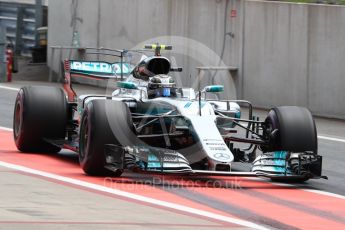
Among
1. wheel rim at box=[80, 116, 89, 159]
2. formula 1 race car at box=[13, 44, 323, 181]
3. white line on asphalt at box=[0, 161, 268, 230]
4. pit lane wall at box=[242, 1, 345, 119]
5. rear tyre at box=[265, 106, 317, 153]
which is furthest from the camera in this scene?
pit lane wall at box=[242, 1, 345, 119]

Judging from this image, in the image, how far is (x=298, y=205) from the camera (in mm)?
11695

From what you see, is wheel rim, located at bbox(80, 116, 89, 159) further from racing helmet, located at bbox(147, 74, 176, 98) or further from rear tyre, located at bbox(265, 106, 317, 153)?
rear tyre, located at bbox(265, 106, 317, 153)

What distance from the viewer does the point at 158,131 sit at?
531 inches

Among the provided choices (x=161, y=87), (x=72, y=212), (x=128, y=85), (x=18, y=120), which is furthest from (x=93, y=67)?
(x=72, y=212)

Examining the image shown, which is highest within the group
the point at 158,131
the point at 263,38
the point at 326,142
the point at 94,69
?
the point at 263,38

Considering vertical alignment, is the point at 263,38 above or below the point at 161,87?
above

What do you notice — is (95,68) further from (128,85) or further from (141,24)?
(141,24)

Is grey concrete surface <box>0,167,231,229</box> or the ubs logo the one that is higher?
the ubs logo

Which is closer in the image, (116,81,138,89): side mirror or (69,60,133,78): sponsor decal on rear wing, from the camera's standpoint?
(116,81,138,89): side mirror

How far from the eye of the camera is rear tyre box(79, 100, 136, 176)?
12617 mm

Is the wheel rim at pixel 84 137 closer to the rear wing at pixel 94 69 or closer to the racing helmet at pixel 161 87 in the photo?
the racing helmet at pixel 161 87

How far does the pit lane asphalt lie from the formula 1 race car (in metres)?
0.55

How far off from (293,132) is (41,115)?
372 centimetres

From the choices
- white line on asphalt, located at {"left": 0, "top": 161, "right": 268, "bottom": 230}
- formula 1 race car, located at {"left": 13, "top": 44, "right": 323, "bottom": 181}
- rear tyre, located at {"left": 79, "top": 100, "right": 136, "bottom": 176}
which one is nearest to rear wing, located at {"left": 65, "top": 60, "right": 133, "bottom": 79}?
formula 1 race car, located at {"left": 13, "top": 44, "right": 323, "bottom": 181}
